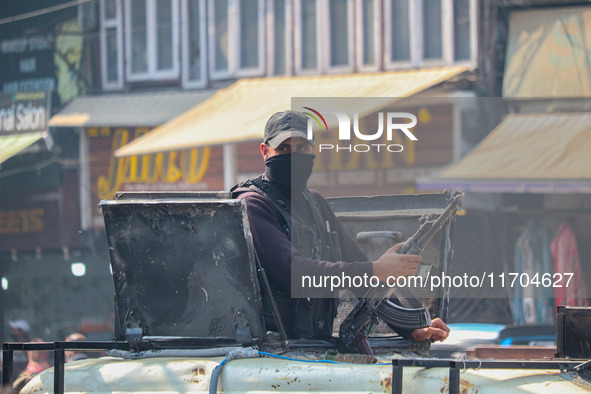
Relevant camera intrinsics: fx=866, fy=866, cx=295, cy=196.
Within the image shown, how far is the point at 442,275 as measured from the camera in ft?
15.0

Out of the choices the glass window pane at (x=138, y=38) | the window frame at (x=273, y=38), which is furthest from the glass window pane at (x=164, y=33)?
the window frame at (x=273, y=38)

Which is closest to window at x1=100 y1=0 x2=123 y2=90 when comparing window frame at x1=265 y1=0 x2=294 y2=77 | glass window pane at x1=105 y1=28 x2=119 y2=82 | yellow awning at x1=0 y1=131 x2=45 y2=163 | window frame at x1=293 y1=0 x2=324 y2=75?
glass window pane at x1=105 y1=28 x2=119 y2=82

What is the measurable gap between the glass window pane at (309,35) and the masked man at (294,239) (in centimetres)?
960

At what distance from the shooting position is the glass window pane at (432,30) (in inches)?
500

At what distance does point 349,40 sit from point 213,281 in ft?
33.2

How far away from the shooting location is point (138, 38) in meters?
15.1

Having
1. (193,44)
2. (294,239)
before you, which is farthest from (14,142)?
(294,239)

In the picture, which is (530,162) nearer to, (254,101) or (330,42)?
(330,42)

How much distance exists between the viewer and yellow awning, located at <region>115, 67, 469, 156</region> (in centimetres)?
1164

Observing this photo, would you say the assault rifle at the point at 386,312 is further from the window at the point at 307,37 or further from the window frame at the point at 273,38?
the window frame at the point at 273,38

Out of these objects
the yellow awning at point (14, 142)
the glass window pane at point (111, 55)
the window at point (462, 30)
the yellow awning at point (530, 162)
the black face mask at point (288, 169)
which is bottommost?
the black face mask at point (288, 169)

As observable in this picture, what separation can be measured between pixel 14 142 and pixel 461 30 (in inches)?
305

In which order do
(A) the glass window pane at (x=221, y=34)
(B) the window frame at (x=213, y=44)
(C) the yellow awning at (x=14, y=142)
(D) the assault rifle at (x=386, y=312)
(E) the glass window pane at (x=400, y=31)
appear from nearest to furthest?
(D) the assault rifle at (x=386, y=312), (E) the glass window pane at (x=400, y=31), (B) the window frame at (x=213, y=44), (A) the glass window pane at (x=221, y=34), (C) the yellow awning at (x=14, y=142)

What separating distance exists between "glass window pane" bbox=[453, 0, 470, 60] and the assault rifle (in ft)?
28.6
